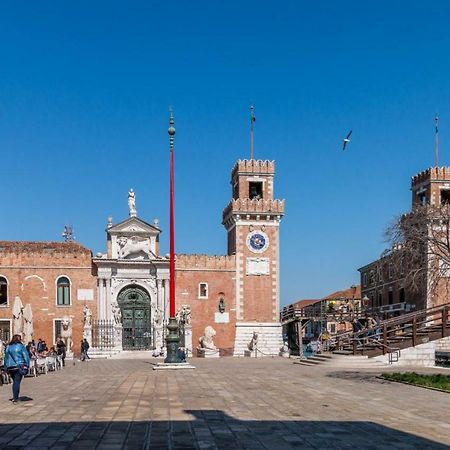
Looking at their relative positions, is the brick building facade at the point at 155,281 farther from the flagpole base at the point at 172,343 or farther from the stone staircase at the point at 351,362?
the stone staircase at the point at 351,362

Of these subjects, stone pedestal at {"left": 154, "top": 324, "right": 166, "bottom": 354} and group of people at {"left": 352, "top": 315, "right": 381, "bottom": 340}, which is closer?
group of people at {"left": 352, "top": 315, "right": 381, "bottom": 340}

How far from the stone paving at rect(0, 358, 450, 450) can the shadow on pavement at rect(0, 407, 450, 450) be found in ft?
0.04

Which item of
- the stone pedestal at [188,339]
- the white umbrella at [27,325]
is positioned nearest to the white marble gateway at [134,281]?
the stone pedestal at [188,339]

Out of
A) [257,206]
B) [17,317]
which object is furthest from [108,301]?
[17,317]

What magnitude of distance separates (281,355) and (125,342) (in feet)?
34.0

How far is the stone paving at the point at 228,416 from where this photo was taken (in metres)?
8.94

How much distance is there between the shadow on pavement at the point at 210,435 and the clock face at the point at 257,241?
35973 millimetres

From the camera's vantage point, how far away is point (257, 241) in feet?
154

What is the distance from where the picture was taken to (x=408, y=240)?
18.8 metres

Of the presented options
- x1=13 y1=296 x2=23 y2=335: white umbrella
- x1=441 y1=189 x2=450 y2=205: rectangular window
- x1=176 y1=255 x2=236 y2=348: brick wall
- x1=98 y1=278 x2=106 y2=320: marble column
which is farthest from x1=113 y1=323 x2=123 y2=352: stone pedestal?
x1=441 y1=189 x2=450 y2=205: rectangular window

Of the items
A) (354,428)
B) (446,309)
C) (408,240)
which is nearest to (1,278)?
(446,309)

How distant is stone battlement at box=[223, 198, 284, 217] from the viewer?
47.0m

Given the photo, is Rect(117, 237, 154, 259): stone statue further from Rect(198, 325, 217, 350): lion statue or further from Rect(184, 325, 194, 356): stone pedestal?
Rect(198, 325, 217, 350): lion statue

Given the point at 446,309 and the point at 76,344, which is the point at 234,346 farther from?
the point at 446,309
